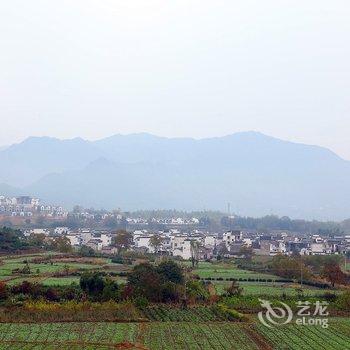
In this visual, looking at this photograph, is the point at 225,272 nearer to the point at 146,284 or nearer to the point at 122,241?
the point at 146,284

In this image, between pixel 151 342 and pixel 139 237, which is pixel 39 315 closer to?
pixel 151 342

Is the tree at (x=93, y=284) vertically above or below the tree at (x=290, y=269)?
below

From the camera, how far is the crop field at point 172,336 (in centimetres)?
1847

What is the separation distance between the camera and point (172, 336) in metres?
19.8

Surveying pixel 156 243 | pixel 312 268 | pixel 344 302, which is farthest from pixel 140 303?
pixel 156 243

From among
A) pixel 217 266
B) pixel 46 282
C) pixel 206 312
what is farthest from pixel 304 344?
pixel 217 266

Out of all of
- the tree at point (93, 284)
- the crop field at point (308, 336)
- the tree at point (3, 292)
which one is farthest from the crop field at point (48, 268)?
the crop field at point (308, 336)

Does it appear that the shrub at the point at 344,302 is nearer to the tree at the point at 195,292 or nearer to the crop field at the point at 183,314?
the crop field at the point at 183,314

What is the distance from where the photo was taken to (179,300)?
2723cm

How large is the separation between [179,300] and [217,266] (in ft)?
56.6

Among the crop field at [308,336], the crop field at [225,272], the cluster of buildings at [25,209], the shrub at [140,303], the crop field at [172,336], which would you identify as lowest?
the crop field at [172,336]

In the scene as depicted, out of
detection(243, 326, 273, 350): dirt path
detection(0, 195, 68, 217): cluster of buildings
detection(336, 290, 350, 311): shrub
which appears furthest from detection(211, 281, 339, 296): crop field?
detection(0, 195, 68, 217): cluster of buildings

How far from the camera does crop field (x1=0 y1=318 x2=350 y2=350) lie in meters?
18.5

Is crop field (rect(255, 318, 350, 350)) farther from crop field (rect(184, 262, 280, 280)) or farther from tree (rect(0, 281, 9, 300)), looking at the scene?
crop field (rect(184, 262, 280, 280))
